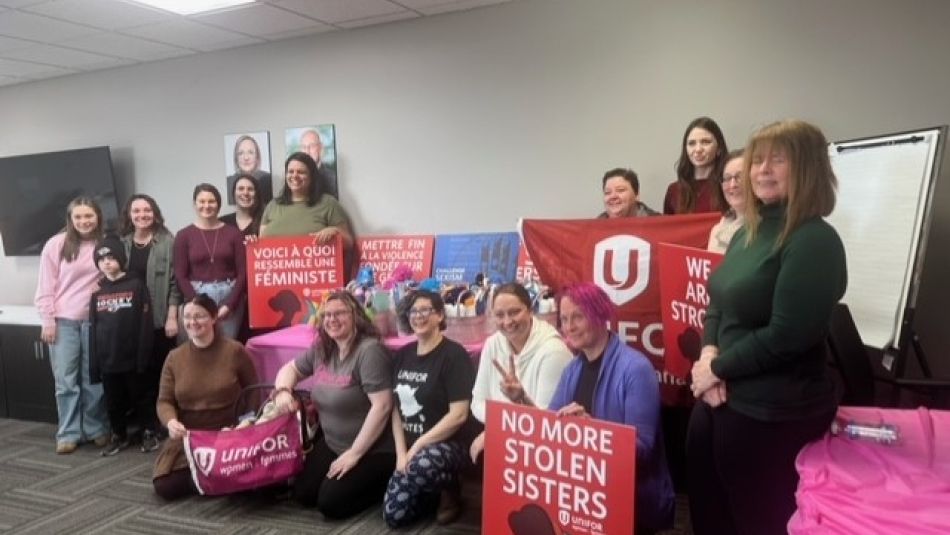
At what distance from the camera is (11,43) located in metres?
4.13

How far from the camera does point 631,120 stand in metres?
3.42

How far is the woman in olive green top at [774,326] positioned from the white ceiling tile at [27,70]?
5152 mm

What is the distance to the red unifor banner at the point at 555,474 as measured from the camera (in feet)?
6.04

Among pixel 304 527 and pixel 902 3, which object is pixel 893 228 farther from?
pixel 304 527

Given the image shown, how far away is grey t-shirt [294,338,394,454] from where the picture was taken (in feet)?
9.15

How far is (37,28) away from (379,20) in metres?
2.05

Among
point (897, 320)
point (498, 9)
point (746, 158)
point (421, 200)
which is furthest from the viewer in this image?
point (421, 200)

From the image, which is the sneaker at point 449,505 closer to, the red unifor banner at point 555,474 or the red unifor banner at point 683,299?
the red unifor banner at point 555,474

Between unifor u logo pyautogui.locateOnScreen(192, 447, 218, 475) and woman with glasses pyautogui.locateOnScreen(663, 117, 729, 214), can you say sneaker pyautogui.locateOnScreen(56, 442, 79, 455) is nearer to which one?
unifor u logo pyautogui.locateOnScreen(192, 447, 218, 475)

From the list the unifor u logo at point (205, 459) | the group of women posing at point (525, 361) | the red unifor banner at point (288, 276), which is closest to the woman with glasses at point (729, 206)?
the group of women posing at point (525, 361)

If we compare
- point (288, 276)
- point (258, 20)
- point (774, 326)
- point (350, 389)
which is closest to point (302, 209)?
point (288, 276)

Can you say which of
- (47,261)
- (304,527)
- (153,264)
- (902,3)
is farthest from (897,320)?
(47,261)

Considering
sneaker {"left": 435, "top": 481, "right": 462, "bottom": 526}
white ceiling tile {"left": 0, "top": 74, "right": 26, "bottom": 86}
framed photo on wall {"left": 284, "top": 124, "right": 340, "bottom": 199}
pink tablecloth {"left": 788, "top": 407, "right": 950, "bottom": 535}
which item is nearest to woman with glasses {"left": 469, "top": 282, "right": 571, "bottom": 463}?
sneaker {"left": 435, "top": 481, "right": 462, "bottom": 526}

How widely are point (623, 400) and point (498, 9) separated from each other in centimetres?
251
